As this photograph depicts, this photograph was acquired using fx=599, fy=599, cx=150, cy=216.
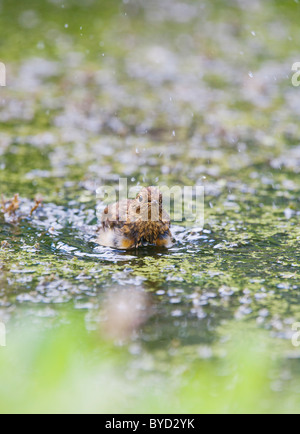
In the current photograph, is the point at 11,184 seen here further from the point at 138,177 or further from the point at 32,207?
the point at 138,177

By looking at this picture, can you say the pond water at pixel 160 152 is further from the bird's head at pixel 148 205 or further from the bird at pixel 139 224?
the bird's head at pixel 148 205

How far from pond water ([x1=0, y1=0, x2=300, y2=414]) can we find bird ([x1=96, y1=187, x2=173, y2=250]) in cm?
11

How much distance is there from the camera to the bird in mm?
5172

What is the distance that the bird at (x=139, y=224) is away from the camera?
517cm

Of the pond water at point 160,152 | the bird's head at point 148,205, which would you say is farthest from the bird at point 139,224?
the pond water at point 160,152

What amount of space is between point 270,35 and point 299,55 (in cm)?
136

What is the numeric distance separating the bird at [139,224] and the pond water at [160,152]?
11 centimetres

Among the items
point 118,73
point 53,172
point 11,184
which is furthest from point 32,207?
point 118,73

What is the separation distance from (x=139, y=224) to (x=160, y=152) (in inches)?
156

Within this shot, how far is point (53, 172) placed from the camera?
792 cm

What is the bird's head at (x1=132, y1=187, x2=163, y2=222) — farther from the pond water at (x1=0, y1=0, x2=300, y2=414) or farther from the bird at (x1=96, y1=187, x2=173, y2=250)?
the pond water at (x1=0, y1=0, x2=300, y2=414)

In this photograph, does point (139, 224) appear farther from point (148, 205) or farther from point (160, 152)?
point (160, 152)

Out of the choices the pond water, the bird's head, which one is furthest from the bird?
the pond water

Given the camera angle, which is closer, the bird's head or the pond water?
the pond water
